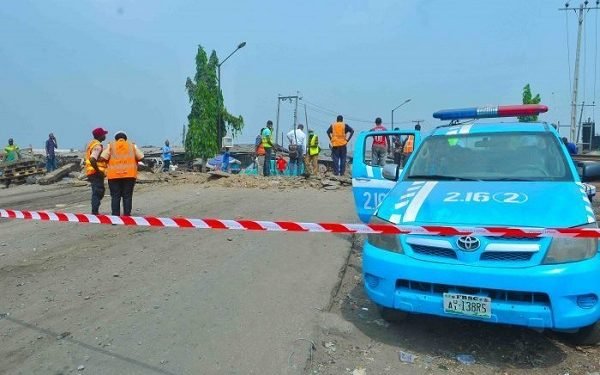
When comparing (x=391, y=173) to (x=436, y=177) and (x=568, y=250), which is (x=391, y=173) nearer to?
(x=436, y=177)

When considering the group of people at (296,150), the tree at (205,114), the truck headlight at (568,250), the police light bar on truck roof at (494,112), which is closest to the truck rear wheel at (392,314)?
the truck headlight at (568,250)

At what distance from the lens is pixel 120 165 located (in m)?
9.02

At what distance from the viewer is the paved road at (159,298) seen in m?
3.84

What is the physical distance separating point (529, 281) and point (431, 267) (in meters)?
0.68

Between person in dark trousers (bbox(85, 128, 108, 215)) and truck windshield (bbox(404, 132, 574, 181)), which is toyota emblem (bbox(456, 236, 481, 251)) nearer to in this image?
truck windshield (bbox(404, 132, 574, 181))

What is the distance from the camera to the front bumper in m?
3.49

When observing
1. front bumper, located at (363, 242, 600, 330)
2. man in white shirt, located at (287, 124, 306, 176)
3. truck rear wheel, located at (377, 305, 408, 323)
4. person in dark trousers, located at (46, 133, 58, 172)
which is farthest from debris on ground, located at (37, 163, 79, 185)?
front bumper, located at (363, 242, 600, 330)

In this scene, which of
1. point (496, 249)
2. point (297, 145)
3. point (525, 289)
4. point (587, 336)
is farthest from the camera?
point (297, 145)

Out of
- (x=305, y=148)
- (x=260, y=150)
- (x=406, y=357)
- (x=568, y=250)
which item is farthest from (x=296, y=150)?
(x=568, y=250)

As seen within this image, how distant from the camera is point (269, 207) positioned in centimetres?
1082

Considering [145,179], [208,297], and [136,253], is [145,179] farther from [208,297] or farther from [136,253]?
[208,297]

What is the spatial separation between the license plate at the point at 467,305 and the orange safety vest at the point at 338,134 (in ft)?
37.5

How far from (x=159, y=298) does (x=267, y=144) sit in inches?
493

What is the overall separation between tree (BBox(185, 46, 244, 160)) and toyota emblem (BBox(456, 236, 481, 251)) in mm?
32257
